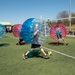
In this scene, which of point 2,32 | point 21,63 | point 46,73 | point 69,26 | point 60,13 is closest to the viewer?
point 46,73

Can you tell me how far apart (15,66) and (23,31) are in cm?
226

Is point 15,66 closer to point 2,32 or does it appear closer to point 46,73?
point 46,73

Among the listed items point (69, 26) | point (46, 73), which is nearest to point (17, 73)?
point (46, 73)

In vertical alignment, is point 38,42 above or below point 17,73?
above

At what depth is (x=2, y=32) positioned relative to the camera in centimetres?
1648

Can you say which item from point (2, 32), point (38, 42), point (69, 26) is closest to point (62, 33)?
point (2, 32)

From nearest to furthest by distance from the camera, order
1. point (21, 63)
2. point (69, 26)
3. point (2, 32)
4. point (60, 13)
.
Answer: point (21, 63), point (2, 32), point (69, 26), point (60, 13)

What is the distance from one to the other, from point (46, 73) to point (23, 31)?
11.3 feet

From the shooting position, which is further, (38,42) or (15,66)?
(38,42)

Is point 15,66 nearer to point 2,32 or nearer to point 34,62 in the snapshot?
point 34,62

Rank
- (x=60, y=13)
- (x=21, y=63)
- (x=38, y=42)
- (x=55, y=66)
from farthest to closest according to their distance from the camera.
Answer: (x=60, y=13) → (x=38, y=42) → (x=21, y=63) → (x=55, y=66)

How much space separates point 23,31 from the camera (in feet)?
34.5

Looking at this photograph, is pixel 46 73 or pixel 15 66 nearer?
pixel 46 73

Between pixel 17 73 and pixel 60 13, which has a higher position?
pixel 60 13
